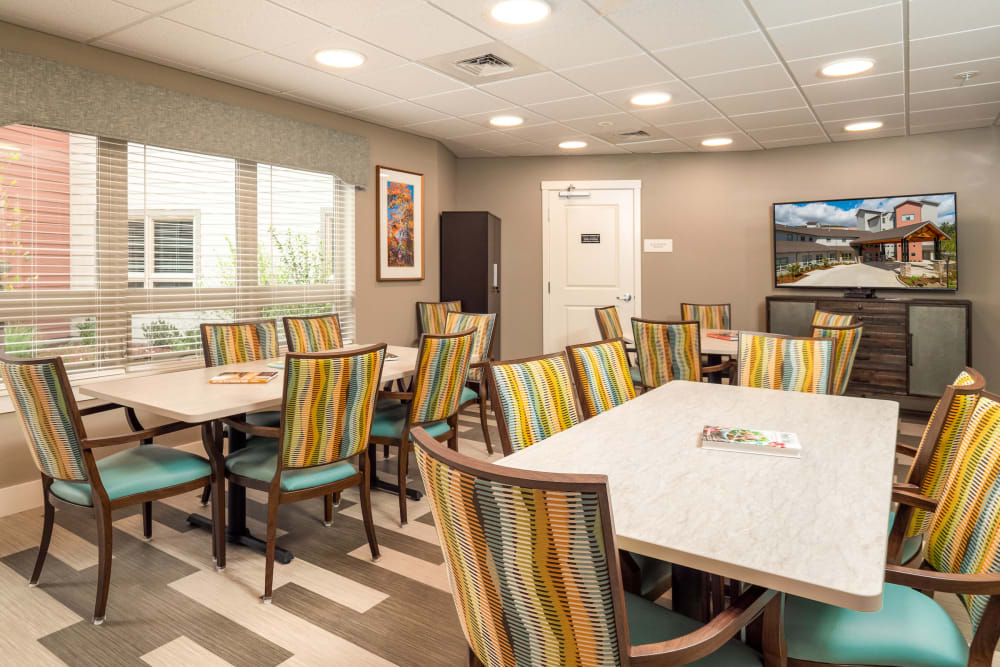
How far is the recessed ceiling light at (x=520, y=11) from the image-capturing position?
2.87 m

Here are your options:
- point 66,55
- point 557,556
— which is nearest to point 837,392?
point 557,556

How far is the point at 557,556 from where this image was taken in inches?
34.0

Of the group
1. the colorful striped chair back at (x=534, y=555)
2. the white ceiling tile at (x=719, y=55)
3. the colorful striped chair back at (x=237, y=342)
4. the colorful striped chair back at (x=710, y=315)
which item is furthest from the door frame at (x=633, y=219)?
the colorful striped chair back at (x=534, y=555)

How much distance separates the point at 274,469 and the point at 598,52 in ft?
9.13

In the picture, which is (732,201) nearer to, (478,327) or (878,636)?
(478,327)

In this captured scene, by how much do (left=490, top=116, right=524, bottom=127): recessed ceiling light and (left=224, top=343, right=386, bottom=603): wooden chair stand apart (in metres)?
3.07

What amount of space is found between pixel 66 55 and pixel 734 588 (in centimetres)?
402

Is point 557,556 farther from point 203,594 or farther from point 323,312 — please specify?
point 323,312

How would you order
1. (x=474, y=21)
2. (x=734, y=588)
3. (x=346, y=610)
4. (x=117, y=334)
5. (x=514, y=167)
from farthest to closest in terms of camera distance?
(x=514, y=167) < (x=117, y=334) < (x=474, y=21) < (x=346, y=610) < (x=734, y=588)

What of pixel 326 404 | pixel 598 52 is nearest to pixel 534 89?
pixel 598 52

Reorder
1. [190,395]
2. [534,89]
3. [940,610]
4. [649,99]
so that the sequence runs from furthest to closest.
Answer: [649,99]
[534,89]
[190,395]
[940,610]

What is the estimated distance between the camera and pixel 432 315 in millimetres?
5746

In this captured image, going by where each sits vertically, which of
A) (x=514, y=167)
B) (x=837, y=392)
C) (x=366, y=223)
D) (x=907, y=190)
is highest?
(x=514, y=167)

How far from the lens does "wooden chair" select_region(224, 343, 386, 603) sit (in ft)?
7.56
